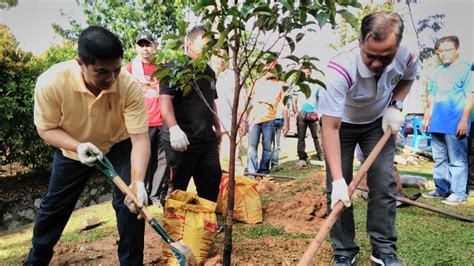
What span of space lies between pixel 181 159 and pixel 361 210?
2.07 m

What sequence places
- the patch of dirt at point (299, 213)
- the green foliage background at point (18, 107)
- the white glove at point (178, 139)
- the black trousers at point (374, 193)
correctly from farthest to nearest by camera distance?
the green foliage background at point (18, 107) → the patch of dirt at point (299, 213) → the white glove at point (178, 139) → the black trousers at point (374, 193)

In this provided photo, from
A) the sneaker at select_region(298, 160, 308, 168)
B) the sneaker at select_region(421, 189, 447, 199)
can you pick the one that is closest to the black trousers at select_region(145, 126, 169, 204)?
the sneaker at select_region(421, 189, 447, 199)

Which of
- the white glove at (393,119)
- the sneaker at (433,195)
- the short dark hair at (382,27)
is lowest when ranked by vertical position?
the sneaker at (433,195)

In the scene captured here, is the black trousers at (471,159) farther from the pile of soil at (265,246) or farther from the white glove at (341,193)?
the white glove at (341,193)

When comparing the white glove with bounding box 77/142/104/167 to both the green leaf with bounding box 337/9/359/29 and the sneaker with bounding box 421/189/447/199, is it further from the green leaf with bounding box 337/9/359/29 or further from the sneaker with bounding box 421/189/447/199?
the sneaker with bounding box 421/189/447/199

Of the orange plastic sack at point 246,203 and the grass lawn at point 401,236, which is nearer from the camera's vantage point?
the grass lawn at point 401,236

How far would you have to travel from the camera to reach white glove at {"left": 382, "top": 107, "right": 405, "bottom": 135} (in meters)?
2.46

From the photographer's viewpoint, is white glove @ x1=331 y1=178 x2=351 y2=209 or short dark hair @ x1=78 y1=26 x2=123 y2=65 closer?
short dark hair @ x1=78 y1=26 x2=123 y2=65

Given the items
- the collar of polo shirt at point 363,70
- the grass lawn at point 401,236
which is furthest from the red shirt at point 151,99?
the collar of polo shirt at point 363,70

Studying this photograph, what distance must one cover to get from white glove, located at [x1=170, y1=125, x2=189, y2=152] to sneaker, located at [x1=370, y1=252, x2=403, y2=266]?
1.54 meters

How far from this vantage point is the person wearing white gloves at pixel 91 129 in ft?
7.03

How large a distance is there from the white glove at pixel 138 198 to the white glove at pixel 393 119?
1.52 meters

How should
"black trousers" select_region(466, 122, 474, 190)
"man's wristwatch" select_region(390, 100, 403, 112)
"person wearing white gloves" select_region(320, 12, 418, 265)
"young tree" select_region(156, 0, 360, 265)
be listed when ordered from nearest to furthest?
"young tree" select_region(156, 0, 360, 265) → "person wearing white gloves" select_region(320, 12, 418, 265) → "man's wristwatch" select_region(390, 100, 403, 112) → "black trousers" select_region(466, 122, 474, 190)

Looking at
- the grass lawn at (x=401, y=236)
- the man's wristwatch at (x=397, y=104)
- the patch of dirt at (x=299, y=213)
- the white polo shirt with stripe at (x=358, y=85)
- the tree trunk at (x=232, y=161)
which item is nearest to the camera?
the white polo shirt with stripe at (x=358, y=85)
